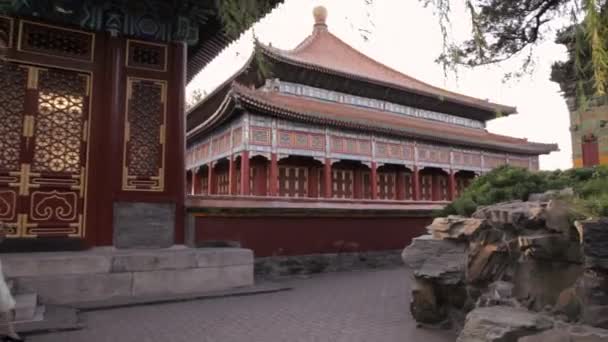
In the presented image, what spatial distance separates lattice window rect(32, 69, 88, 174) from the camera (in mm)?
6082

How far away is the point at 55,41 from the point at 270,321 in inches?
213

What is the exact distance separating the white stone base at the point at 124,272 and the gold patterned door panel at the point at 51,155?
0.59m

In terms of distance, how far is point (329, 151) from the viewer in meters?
16.0

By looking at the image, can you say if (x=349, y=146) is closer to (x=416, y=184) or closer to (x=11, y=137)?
(x=416, y=184)

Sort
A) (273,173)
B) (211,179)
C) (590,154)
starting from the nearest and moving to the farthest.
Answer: (590,154) < (273,173) < (211,179)

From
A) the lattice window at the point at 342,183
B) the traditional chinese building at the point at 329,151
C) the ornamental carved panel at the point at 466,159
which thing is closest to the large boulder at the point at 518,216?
the traditional chinese building at the point at 329,151

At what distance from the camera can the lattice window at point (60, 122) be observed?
608 cm

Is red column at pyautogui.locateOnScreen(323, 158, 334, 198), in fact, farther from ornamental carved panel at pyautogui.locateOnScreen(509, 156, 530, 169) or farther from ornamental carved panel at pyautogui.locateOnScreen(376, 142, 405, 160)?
ornamental carved panel at pyautogui.locateOnScreen(509, 156, 530, 169)

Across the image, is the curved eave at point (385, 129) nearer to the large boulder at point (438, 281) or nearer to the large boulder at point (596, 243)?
the large boulder at point (438, 281)

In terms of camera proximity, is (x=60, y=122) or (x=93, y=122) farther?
(x=93, y=122)

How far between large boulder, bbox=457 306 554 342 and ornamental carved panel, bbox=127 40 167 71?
20.0ft

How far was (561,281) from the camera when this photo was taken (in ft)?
10.3

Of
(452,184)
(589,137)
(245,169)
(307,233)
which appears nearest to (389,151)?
(452,184)

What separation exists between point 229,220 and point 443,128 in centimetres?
1582
